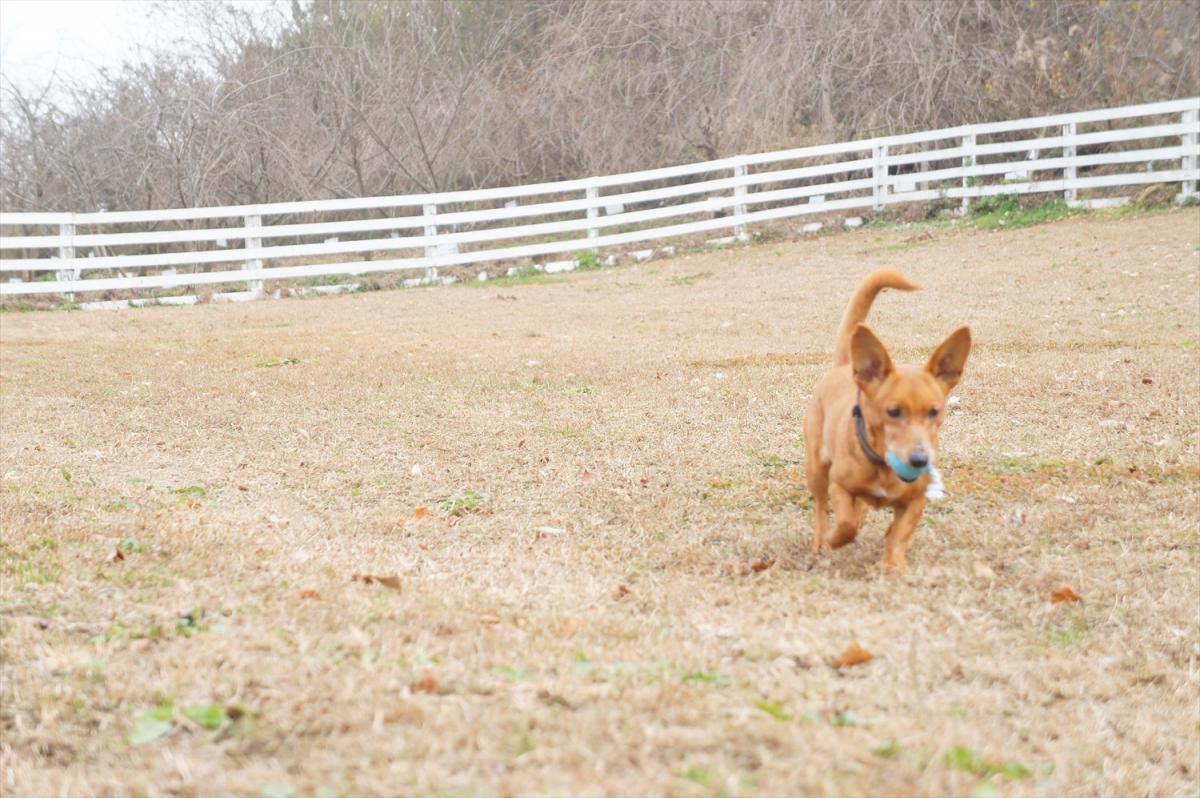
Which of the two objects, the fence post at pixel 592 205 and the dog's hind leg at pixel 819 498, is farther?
the fence post at pixel 592 205

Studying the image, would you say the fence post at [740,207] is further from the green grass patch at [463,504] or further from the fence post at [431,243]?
the green grass patch at [463,504]

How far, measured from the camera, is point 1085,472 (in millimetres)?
5629

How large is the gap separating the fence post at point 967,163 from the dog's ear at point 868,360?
16.4m

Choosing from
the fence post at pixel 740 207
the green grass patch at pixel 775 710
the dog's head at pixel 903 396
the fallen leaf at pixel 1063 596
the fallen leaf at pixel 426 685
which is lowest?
the fallen leaf at pixel 1063 596

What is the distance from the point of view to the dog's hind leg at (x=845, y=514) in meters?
4.21

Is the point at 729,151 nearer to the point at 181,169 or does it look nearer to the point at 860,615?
the point at 181,169

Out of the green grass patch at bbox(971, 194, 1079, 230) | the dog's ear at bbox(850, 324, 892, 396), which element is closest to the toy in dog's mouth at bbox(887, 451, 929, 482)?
the dog's ear at bbox(850, 324, 892, 396)

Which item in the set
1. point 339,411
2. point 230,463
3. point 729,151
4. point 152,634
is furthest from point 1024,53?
point 152,634

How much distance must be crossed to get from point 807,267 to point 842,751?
14.3m

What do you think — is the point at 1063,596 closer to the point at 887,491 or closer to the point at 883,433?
the point at 887,491

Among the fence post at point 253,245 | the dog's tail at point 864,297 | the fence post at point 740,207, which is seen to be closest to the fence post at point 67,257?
the fence post at point 253,245

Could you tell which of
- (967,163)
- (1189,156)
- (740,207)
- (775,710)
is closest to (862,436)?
(775,710)

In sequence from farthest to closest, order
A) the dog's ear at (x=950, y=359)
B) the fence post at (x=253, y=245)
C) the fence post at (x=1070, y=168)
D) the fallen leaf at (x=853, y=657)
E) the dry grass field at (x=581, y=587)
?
1. the fence post at (x=1070, y=168)
2. the fence post at (x=253, y=245)
3. the dog's ear at (x=950, y=359)
4. the fallen leaf at (x=853, y=657)
5. the dry grass field at (x=581, y=587)

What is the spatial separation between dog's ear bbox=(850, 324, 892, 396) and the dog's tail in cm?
40
